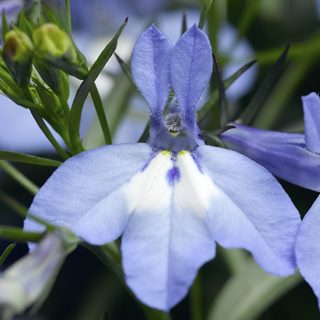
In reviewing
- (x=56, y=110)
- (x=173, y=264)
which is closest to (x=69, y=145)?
(x=56, y=110)

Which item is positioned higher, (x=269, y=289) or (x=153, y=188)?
(x=153, y=188)

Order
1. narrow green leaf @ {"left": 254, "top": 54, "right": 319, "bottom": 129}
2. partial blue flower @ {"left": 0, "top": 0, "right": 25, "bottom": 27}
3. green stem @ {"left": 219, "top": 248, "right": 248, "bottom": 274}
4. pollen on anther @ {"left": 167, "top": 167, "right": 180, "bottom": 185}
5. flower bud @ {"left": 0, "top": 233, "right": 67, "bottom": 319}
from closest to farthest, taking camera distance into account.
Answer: flower bud @ {"left": 0, "top": 233, "right": 67, "bottom": 319} → pollen on anther @ {"left": 167, "top": 167, "right": 180, "bottom": 185} → partial blue flower @ {"left": 0, "top": 0, "right": 25, "bottom": 27} → green stem @ {"left": 219, "top": 248, "right": 248, "bottom": 274} → narrow green leaf @ {"left": 254, "top": 54, "right": 319, "bottom": 129}

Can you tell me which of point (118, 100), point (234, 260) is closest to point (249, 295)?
point (234, 260)

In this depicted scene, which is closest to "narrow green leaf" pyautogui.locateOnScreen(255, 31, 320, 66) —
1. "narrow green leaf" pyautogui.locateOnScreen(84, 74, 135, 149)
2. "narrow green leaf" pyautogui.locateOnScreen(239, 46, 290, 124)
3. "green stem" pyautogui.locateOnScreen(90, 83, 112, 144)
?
"narrow green leaf" pyautogui.locateOnScreen(84, 74, 135, 149)

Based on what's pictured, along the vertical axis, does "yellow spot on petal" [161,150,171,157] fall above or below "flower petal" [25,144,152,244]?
below

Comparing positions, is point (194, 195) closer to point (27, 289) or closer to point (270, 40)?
point (27, 289)

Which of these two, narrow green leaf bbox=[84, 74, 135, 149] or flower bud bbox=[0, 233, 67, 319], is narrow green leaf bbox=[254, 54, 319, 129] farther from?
flower bud bbox=[0, 233, 67, 319]
